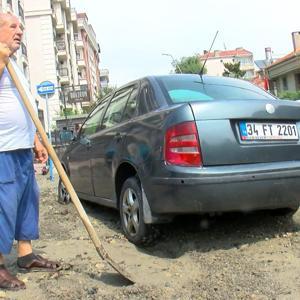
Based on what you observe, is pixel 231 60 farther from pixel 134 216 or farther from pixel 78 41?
pixel 134 216

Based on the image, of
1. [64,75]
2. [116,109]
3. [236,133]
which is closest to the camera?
[236,133]

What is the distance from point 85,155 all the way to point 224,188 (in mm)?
2666

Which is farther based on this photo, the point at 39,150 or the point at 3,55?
the point at 39,150

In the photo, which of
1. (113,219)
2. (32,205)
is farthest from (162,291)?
(113,219)

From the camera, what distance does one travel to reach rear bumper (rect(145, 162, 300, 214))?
167 inches

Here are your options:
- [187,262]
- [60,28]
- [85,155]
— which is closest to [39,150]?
[187,262]

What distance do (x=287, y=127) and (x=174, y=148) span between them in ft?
3.42

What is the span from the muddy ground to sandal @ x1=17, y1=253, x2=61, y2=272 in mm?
72

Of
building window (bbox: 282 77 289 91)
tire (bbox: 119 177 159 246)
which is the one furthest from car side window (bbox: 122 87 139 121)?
building window (bbox: 282 77 289 91)

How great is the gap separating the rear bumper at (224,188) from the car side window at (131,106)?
1054mm

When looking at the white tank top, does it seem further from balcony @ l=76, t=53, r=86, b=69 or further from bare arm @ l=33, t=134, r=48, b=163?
balcony @ l=76, t=53, r=86, b=69

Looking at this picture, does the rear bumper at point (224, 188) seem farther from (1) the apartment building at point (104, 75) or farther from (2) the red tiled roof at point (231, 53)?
(1) the apartment building at point (104, 75)

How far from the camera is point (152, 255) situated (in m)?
4.73

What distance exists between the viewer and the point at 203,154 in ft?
14.1
